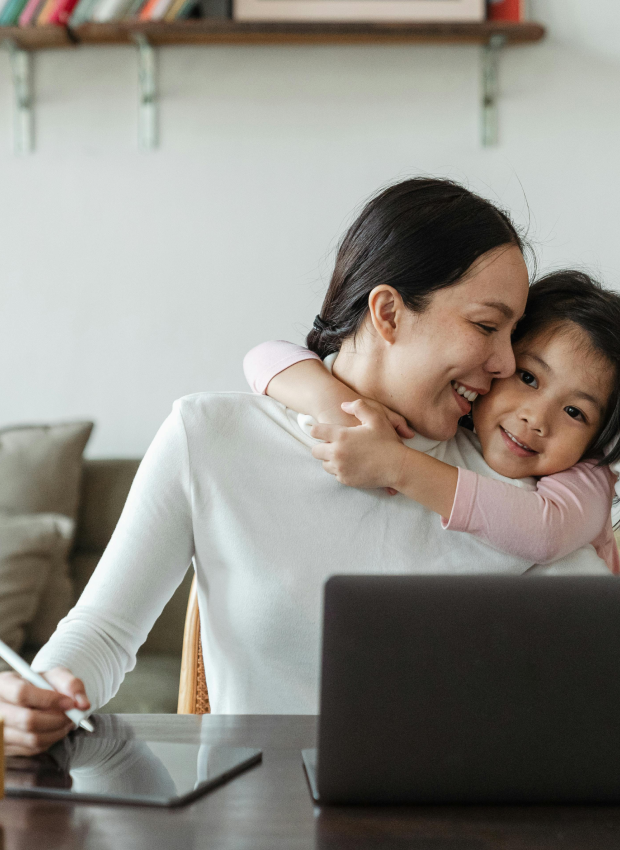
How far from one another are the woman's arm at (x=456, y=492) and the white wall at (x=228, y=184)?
1409 millimetres

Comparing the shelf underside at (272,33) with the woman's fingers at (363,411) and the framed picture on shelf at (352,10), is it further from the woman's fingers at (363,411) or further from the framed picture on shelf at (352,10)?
the woman's fingers at (363,411)

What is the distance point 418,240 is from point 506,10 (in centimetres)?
151

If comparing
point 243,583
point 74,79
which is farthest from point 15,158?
point 243,583

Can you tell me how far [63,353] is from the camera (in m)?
2.38

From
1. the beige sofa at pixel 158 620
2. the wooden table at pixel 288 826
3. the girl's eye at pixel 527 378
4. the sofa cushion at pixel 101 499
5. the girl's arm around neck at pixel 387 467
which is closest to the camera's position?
the wooden table at pixel 288 826

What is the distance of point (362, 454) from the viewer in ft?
3.24

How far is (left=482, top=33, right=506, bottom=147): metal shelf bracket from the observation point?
90.6 inches

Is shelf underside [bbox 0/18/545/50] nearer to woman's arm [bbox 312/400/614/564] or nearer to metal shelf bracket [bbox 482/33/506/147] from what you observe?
metal shelf bracket [bbox 482/33/506/147]

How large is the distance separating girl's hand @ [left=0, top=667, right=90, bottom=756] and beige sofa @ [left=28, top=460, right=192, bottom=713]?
1081mm

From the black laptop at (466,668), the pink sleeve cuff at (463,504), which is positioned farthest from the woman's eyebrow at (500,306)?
the black laptop at (466,668)

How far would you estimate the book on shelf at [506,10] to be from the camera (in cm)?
224

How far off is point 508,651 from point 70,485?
171 cm

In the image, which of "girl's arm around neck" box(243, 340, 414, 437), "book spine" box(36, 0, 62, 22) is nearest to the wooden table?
"girl's arm around neck" box(243, 340, 414, 437)

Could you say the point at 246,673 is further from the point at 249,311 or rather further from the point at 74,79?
the point at 74,79
